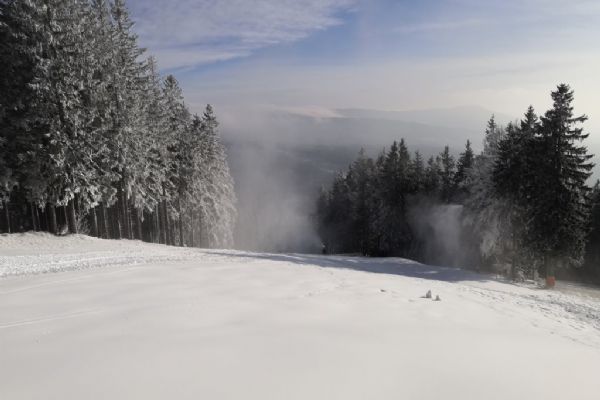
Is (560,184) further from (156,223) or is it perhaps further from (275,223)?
(275,223)

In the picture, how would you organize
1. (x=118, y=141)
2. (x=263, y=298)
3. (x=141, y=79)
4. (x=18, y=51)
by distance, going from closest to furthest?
(x=263, y=298)
(x=18, y=51)
(x=118, y=141)
(x=141, y=79)

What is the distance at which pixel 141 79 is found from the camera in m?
33.6

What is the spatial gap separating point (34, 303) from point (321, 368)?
8.04 meters

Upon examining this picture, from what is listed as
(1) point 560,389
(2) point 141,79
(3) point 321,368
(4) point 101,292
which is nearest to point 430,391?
(3) point 321,368

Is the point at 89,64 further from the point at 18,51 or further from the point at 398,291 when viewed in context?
the point at 398,291

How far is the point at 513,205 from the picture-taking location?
3198 centimetres

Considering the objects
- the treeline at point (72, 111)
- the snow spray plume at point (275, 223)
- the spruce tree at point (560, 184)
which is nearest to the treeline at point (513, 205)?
the spruce tree at point (560, 184)

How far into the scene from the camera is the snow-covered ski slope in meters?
5.89

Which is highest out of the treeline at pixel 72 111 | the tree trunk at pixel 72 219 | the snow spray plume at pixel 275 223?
the treeline at pixel 72 111

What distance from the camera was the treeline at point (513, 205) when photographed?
29.2 meters

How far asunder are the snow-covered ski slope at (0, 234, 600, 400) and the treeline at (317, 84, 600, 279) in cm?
A: 1832

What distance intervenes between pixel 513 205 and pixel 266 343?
30577 mm

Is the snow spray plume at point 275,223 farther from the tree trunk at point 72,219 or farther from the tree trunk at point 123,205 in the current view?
the tree trunk at point 72,219

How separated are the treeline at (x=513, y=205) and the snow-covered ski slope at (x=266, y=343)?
18323mm
